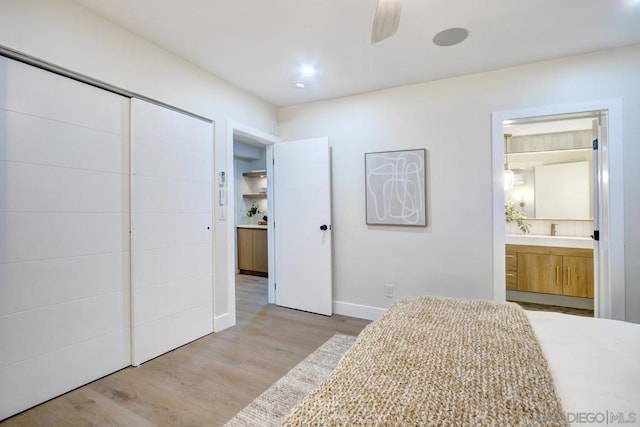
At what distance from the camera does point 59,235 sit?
1.81 meters

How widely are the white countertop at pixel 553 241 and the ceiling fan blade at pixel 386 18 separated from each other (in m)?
3.34

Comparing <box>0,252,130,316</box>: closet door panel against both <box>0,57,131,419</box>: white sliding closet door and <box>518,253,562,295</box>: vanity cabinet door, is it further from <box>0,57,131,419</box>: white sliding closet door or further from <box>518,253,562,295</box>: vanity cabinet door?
<box>518,253,562,295</box>: vanity cabinet door

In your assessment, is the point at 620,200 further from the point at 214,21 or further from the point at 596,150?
the point at 214,21

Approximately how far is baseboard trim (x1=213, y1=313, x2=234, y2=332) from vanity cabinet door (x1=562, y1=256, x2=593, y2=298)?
3867 mm

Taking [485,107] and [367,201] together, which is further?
[367,201]

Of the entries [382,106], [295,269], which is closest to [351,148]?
[382,106]

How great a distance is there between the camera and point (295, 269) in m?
3.50

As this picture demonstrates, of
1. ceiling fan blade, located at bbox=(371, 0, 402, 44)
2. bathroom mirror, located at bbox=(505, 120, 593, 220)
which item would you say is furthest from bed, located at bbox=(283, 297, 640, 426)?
bathroom mirror, located at bbox=(505, 120, 593, 220)

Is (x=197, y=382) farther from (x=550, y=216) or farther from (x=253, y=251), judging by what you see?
(x=550, y=216)

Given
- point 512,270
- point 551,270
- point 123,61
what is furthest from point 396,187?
point 123,61

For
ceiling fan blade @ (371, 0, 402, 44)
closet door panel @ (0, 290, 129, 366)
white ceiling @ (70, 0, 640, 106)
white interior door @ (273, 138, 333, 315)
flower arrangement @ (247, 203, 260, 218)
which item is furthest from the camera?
flower arrangement @ (247, 203, 260, 218)

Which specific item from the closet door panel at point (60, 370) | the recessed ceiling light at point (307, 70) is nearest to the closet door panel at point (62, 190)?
the closet door panel at point (60, 370)

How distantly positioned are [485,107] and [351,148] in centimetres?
136

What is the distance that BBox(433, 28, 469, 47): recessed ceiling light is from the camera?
6.93ft
